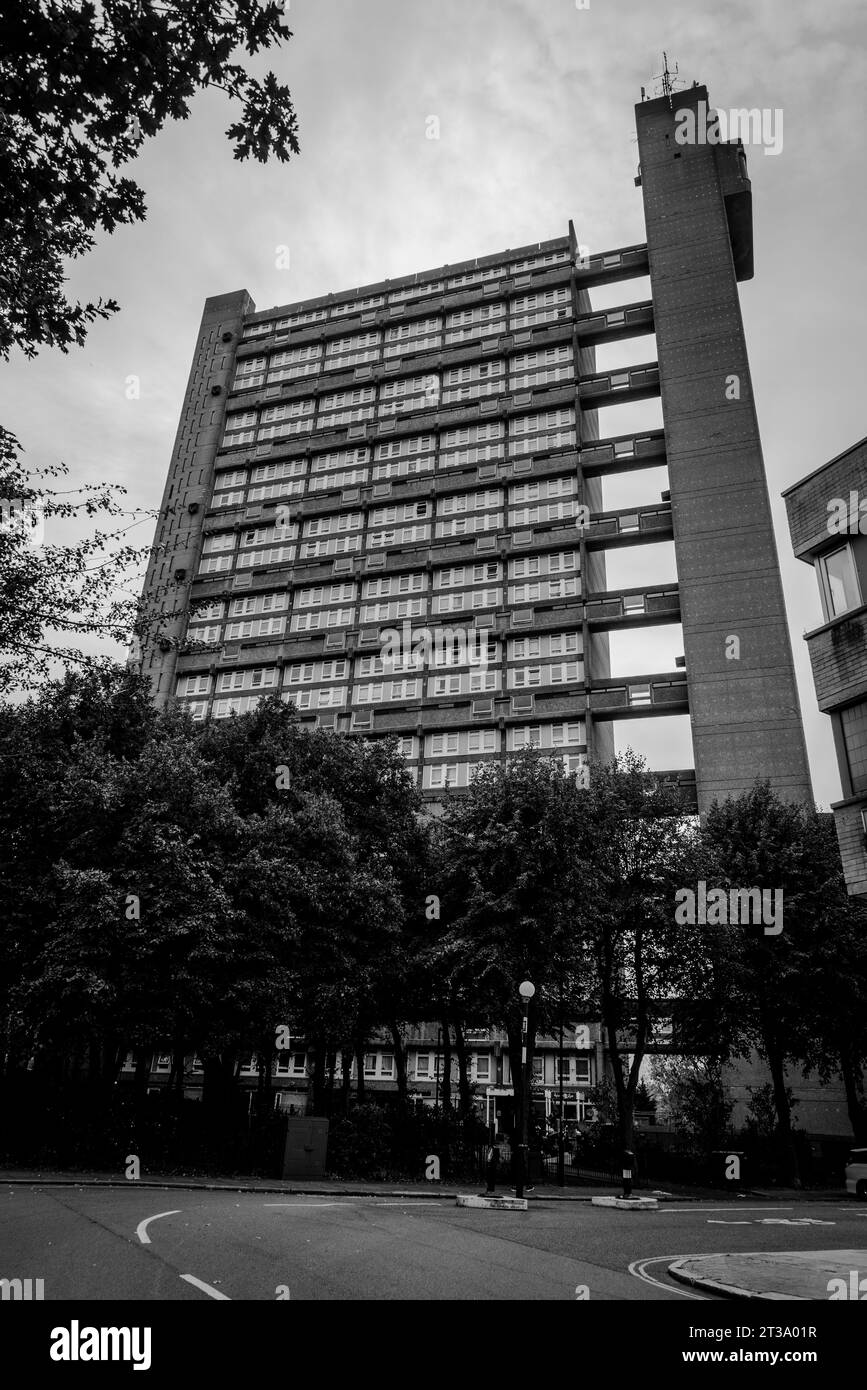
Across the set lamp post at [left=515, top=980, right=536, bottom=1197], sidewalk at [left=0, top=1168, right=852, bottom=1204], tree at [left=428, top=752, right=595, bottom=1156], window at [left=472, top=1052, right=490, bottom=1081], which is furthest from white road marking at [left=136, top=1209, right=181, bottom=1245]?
window at [left=472, top=1052, right=490, bottom=1081]

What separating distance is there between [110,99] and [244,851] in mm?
22866

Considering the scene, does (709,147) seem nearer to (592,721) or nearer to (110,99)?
(592,721)

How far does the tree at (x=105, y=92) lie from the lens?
6.53 m

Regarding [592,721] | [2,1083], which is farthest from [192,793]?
[592,721]

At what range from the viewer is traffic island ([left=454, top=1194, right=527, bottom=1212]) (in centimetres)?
1983

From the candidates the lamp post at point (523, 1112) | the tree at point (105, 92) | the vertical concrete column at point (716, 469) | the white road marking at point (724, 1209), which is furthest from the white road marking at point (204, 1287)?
the vertical concrete column at point (716, 469)

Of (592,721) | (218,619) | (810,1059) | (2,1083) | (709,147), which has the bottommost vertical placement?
(2,1083)

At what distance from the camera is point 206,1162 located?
26.1 metres

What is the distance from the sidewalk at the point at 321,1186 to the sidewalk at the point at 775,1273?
42.0 ft

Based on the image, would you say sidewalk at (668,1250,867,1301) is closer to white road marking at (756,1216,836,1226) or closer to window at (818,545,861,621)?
white road marking at (756,1216,836,1226)

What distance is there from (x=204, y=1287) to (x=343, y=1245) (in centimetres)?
380

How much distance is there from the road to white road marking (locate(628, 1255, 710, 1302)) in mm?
34
